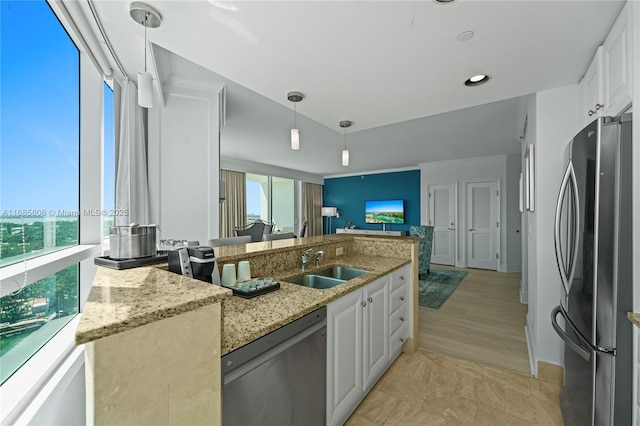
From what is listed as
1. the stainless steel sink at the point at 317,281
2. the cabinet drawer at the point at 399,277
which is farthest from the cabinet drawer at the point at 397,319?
the stainless steel sink at the point at 317,281

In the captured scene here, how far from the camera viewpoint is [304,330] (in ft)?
4.03

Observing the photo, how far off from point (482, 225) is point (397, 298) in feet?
16.2

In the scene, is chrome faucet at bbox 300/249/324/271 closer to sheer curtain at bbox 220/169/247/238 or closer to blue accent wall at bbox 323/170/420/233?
sheer curtain at bbox 220/169/247/238

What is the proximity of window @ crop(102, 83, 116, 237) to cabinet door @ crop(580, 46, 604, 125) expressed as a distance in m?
3.21

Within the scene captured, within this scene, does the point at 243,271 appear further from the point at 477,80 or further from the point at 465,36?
the point at 477,80

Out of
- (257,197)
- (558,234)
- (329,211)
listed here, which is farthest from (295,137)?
(329,211)

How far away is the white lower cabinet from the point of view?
145 centimetres

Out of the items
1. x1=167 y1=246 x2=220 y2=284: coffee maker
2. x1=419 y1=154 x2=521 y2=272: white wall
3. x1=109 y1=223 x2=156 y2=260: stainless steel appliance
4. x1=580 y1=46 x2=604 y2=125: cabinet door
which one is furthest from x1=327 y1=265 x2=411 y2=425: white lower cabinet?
x1=419 y1=154 x2=521 y2=272: white wall

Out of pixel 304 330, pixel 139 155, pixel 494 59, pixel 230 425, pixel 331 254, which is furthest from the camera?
pixel 331 254

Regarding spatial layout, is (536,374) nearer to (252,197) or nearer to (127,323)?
(127,323)

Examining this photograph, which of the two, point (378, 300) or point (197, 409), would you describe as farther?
point (378, 300)

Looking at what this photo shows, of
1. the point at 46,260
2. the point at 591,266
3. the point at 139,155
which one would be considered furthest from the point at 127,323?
the point at 139,155

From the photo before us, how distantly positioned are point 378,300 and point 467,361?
116 cm

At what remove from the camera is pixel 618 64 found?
1345 millimetres
